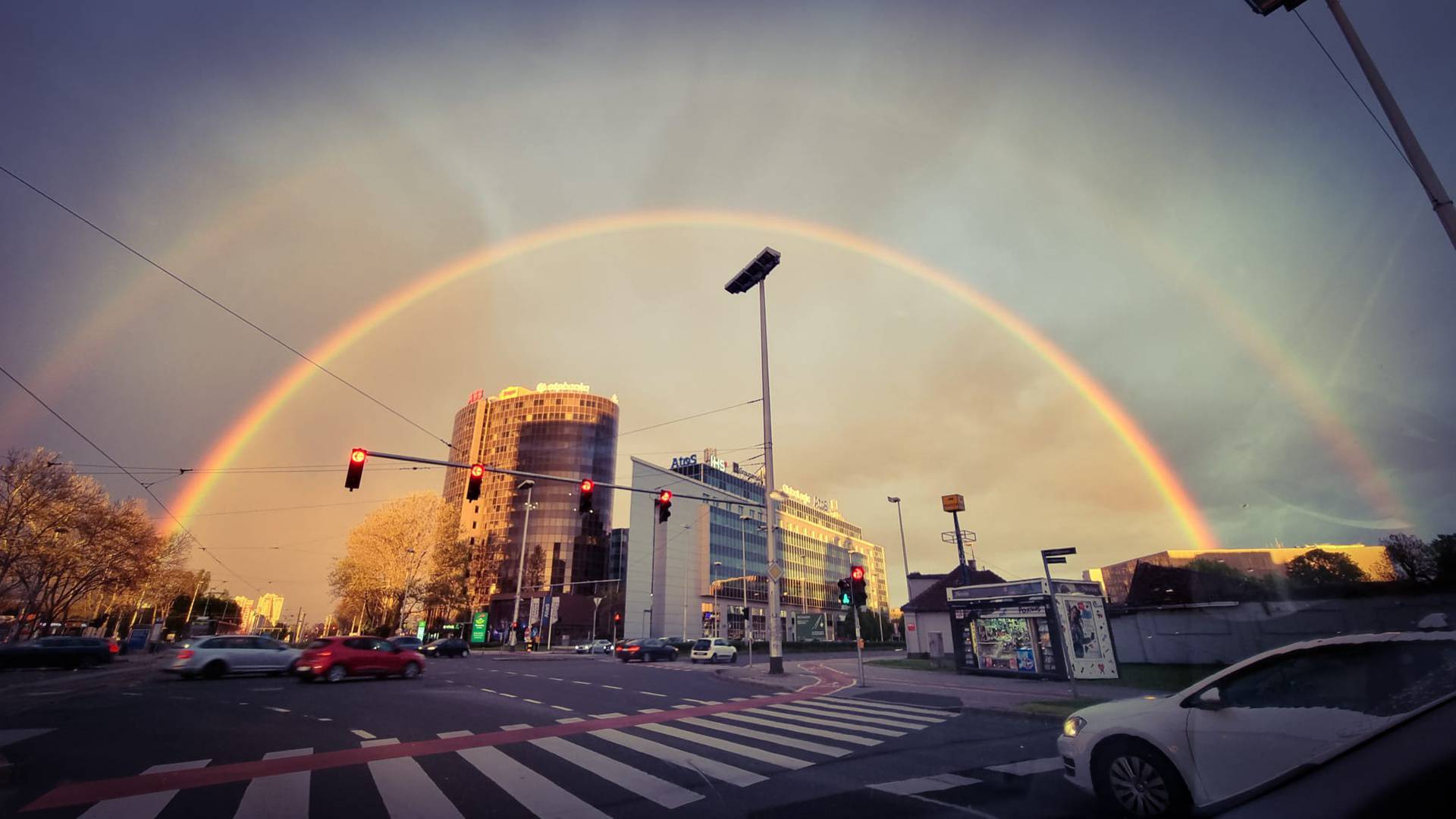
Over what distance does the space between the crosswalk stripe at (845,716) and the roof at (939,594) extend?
23323 millimetres

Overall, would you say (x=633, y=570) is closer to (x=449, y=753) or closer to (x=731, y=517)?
(x=731, y=517)

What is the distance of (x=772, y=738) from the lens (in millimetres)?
9797

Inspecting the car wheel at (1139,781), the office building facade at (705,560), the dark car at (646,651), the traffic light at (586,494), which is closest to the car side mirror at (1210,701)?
the car wheel at (1139,781)

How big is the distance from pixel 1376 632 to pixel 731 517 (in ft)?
302

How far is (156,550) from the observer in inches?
1823

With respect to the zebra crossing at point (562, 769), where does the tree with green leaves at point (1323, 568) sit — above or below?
above

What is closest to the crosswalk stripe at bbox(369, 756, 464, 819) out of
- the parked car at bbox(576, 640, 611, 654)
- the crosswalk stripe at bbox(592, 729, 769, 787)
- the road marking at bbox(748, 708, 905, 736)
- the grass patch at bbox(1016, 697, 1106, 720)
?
the crosswalk stripe at bbox(592, 729, 769, 787)

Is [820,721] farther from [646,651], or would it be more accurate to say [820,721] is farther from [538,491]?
[538,491]

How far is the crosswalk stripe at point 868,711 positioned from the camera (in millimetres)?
12031

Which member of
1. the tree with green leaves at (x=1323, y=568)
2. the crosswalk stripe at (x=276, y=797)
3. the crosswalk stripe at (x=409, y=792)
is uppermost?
the tree with green leaves at (x=1323, y=568)

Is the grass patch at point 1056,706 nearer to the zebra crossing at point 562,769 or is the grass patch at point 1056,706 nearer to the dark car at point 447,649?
the zebra crossing at point 562,769

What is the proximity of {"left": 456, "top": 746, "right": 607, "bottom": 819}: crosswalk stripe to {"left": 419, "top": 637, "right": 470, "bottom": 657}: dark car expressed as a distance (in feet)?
127

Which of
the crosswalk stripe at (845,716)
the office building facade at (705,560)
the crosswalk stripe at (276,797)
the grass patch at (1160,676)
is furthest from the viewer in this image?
the office building facade at (705,560)

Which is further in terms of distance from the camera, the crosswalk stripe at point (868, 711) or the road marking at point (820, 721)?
the crosswalk stripe at point (868, 711)
